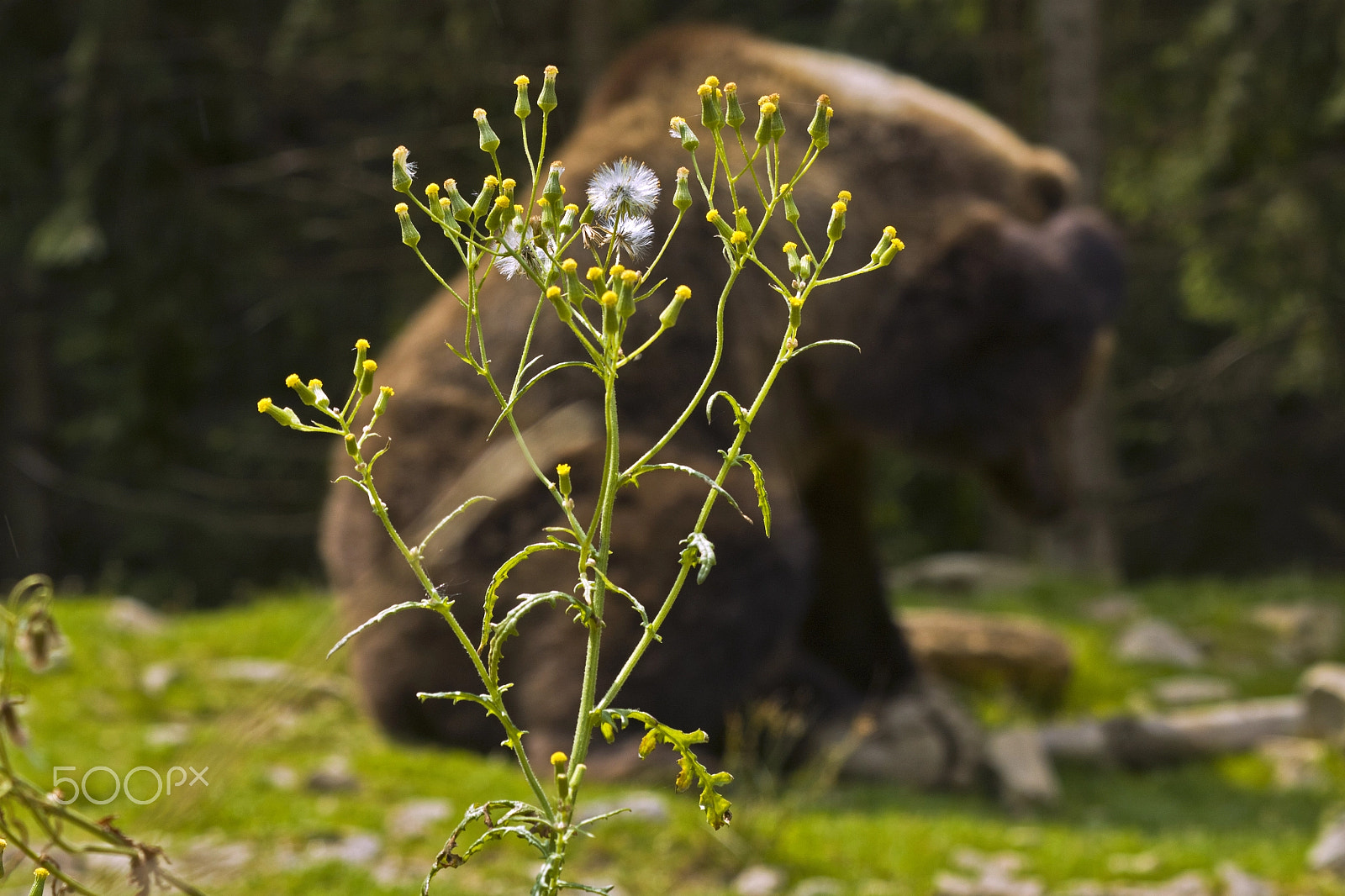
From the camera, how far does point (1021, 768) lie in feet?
14.3

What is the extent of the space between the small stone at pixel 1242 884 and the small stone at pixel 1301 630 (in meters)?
3.59

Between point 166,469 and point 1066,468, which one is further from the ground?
point 1066,468

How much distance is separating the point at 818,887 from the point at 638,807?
463 millimetres

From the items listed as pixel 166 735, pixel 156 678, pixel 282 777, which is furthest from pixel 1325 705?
pixel 156 678

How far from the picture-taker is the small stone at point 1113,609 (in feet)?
23.6

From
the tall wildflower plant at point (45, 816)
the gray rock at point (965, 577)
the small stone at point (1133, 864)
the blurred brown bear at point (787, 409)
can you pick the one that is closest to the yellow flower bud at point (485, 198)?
the tall wildflower plant at point (45, 816)

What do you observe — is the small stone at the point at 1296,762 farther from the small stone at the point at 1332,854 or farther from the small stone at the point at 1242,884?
the small stone at the point at 1242,884

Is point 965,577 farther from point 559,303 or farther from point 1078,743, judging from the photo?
point 559,303

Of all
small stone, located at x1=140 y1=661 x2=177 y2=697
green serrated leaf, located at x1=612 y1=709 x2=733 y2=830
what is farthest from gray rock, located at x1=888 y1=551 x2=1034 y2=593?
green serrated leaf, located at x1=612 y1=709 x2=733 y2=830

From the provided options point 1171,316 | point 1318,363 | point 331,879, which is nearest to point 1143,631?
point 1318,363

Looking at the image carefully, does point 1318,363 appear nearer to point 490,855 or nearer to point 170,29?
point 490,855

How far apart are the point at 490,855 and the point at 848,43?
8.17 metres

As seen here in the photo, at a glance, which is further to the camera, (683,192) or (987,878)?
(987,878)

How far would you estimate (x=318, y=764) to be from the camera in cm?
395
